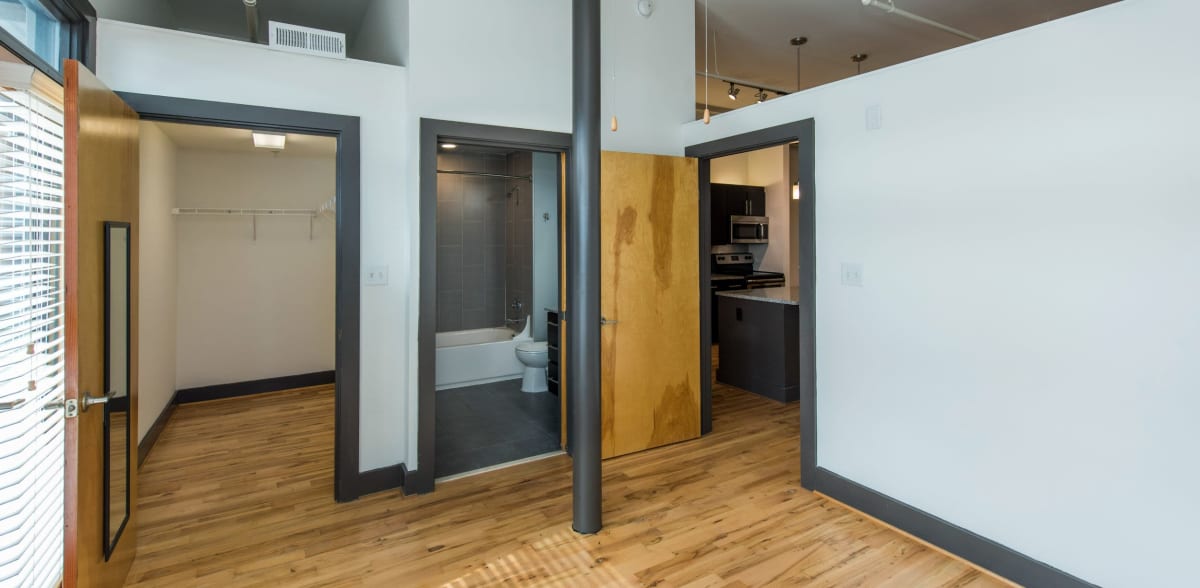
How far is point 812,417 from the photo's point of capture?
304 cm

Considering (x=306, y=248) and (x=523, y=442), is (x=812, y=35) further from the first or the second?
(x=306, y=248)

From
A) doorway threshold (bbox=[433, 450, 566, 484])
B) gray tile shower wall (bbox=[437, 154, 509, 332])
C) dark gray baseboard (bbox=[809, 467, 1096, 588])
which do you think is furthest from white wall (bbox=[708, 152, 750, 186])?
dark gray baseboard (bbox=[809, 467, 1096, 588])

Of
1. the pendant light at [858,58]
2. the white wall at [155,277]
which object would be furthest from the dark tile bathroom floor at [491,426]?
the pendant light at [858,58]

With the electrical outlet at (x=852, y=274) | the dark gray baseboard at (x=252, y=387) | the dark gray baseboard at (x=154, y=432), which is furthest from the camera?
the dark gray baseboard at (x=252, y=387)

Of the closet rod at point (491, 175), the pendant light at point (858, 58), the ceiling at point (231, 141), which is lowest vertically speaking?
the ceiling at point (231, 141)

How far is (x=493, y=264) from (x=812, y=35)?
384 cm

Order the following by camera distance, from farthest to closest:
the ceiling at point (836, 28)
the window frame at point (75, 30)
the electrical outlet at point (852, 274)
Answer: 1. the ceiling at point (836, 28)
2. the electrical outlet at point (852, 274)
3. the window frame at point (75, 30)

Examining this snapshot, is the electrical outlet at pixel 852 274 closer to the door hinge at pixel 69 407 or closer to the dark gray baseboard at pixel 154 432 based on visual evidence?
the door hinge at pixel 69 407

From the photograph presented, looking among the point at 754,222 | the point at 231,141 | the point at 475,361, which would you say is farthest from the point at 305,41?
the point at 754,222

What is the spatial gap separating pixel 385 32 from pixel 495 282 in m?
3.15

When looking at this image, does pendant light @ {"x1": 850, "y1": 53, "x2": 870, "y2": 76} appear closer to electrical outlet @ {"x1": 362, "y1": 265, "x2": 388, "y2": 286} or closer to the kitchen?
the kitchen

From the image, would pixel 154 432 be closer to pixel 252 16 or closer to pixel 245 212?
pixel 245 212

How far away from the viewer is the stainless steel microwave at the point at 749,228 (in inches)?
299

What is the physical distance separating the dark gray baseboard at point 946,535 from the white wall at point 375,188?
231cm
